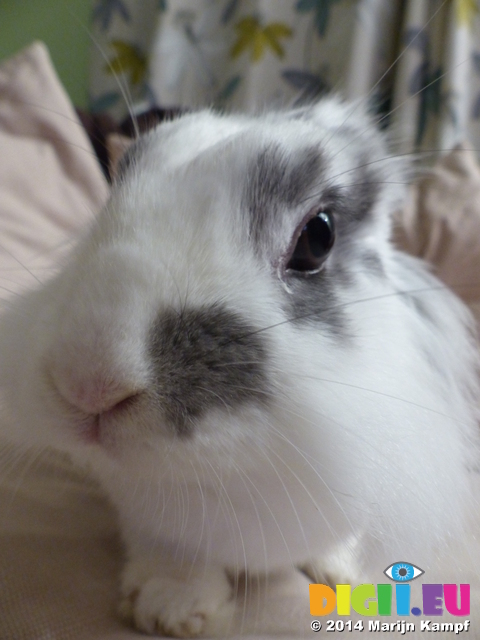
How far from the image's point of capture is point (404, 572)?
0.73 metres

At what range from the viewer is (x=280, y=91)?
8.25ft

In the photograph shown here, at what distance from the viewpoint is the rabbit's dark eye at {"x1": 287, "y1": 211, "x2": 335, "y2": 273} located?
629 millimetres

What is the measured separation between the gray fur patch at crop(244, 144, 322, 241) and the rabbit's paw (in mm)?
478

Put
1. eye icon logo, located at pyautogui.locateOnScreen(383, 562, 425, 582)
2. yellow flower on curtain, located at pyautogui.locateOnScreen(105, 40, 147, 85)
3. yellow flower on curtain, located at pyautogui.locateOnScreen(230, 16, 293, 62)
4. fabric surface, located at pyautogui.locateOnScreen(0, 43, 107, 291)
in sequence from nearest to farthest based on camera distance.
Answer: eye icon logo, located at pyautogui.locateOnScreen(383, 562, 425, 582) → fabric surface, located at pyautogui.locateOnScreen(0, 43, 107, 291) → yellow flower on curtain, located at pyautogui.locateOnScreen(230, 16, 293, 62) → yellow flower on curtain, located at pyautogui.locateOnScreen(105, 40, 147, 85)

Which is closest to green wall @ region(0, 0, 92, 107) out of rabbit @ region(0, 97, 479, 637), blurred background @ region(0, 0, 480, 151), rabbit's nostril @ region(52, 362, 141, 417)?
blurred background @ region(0, 0, 480, 151)

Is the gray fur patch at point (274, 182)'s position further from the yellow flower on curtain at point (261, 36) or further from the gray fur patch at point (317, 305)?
the yellow flower on curtain at point (261, 36)

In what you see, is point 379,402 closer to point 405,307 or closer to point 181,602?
point 405,307

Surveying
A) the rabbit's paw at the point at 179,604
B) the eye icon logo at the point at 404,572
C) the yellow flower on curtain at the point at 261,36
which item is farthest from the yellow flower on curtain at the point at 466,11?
the rabbit's paw at the point at 179,604

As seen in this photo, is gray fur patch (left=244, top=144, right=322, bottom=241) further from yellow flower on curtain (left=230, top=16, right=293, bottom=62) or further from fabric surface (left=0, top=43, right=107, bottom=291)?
yellow flower on curtain (left=230, top=16, right=293, bottom=62)

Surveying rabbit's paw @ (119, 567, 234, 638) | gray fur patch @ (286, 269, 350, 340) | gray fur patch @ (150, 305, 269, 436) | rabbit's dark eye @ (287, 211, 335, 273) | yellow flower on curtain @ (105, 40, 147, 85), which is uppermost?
yellow flower on curtain @ (105, 40, 147, 85)

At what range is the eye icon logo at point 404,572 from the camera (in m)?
0.73

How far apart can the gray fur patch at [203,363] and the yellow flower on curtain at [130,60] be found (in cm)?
268

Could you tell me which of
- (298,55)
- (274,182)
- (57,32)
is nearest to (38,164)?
(274,182)

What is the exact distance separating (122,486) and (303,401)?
25cm
